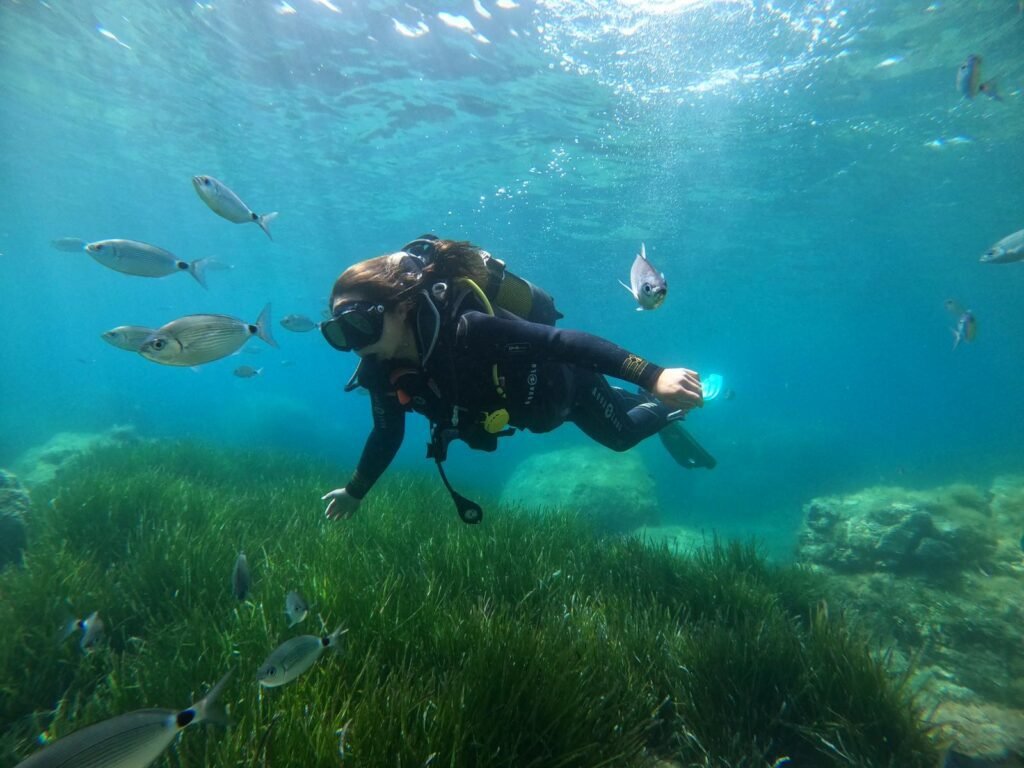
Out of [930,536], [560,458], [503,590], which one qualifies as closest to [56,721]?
[503,590]

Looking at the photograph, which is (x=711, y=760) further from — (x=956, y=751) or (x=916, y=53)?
(x=916, y=53)

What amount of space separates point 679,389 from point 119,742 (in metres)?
3.18

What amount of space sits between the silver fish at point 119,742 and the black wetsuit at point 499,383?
2436mm

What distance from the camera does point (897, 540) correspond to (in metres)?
8.92

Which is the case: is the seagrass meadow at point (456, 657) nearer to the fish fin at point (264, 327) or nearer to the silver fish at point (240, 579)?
the silver fish at point (240, 579)

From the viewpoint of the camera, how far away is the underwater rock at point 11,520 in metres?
6.93

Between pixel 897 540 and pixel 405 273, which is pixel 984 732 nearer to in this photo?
pixel 405 273

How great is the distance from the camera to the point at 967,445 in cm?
3170

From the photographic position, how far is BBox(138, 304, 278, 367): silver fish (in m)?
3.37

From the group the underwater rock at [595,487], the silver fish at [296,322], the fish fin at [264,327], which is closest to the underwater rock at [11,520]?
the silver fish at [296,322]

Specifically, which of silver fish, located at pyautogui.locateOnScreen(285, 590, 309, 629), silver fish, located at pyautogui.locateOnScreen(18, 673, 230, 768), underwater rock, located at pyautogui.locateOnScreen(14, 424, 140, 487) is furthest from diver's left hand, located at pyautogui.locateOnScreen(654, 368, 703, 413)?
underwater rock, located at pyautogui.locateOnScreen(14, 424, 140, 487)

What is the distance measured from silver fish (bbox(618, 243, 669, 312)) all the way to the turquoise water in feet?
28.2

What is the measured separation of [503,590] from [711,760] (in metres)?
2.15

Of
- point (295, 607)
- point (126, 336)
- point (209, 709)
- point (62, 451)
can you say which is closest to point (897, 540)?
point (295, 607)
